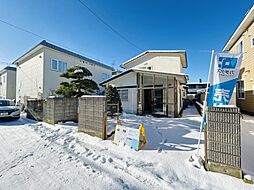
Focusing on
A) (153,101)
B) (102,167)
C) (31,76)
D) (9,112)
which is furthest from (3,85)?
(102,167)

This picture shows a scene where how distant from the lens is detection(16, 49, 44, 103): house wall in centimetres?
1284

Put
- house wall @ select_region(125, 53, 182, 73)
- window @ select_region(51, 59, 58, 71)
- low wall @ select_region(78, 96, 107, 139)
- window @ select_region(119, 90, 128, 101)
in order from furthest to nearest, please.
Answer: window @ select_region(51, 59, 58, 71) → house wall @ select_region(125, 53, 182, 73) → window @ select_region(119, 90, 128, 101) → low wall @ select_region(78, 96, 107, 139)

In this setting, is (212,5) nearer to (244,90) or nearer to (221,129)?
(244,90)

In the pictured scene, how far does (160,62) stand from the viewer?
1319 cm

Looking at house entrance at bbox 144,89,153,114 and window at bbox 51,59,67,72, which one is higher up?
window at bbox 51,59,67,72

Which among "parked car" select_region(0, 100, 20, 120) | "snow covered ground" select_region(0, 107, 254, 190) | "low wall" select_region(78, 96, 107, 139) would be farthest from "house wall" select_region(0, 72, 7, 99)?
"low wall" select_region(78, 96, 107, 139)

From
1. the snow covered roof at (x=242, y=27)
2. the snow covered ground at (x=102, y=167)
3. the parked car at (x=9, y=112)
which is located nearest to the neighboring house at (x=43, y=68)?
the parked car at (x=9, y=112)

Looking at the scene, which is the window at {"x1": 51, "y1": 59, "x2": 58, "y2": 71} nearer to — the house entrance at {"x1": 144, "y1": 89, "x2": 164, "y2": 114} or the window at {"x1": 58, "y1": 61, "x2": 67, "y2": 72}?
the window at {"x1": 58, "y1": 61, "x2": 67, "y2": 72}

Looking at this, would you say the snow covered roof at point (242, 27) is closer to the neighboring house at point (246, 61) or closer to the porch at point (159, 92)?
the neighboring house at point (246, 61)

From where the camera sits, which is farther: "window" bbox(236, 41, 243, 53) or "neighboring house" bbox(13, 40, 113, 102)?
"neighboring house" bbox(13, 40, 113, 102)

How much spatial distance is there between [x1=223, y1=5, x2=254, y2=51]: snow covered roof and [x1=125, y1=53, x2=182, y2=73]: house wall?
453cm

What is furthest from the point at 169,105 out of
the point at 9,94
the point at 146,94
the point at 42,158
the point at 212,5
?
the point at 9,94

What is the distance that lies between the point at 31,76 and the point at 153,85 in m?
13.2

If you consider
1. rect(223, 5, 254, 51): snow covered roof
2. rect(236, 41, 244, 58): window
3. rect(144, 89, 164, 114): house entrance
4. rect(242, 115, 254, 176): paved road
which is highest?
rect(223, 5, 254, 51): snow covered roof
